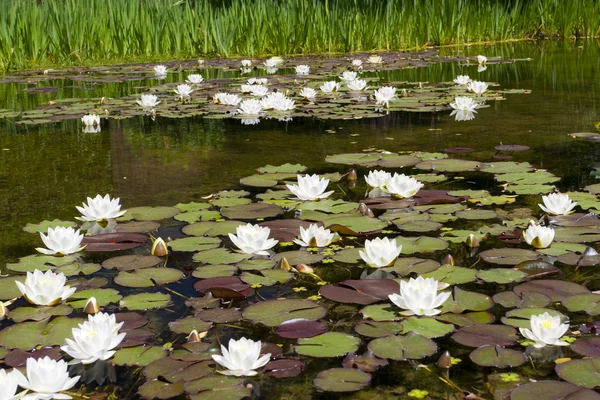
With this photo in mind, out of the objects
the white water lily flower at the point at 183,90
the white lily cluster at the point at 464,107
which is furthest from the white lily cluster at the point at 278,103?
the white lily cluster at the point at 464,107

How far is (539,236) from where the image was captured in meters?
2.38

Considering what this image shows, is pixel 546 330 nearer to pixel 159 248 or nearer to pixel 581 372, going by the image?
pixel 581 372

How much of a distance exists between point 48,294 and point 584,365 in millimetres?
1399

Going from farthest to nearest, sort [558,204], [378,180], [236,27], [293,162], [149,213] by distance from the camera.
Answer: [236,27] < [293,162] < [378,180] < [149,213] < [558,204]

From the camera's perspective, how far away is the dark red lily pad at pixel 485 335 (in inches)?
69.9

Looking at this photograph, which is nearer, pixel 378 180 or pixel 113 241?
pixel 113 241

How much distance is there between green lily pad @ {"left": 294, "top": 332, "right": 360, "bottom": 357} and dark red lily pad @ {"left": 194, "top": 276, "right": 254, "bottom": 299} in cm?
35

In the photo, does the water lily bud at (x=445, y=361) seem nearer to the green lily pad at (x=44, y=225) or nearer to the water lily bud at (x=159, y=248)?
the water lily bud at (x=159, y=248)

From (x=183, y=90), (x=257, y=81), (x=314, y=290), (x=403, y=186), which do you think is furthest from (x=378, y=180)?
(x=257, y=81)

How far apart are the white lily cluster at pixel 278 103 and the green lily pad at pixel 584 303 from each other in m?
3.55

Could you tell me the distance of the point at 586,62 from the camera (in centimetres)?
835

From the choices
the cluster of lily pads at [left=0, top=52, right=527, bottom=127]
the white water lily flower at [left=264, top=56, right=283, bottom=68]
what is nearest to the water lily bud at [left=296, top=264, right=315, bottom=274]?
the cluster of lily pads at [left=0, top=52, right=527, bottom=127]

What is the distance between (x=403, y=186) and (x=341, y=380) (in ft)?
4.88

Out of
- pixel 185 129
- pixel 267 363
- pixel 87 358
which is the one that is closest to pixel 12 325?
pixel 87 358
